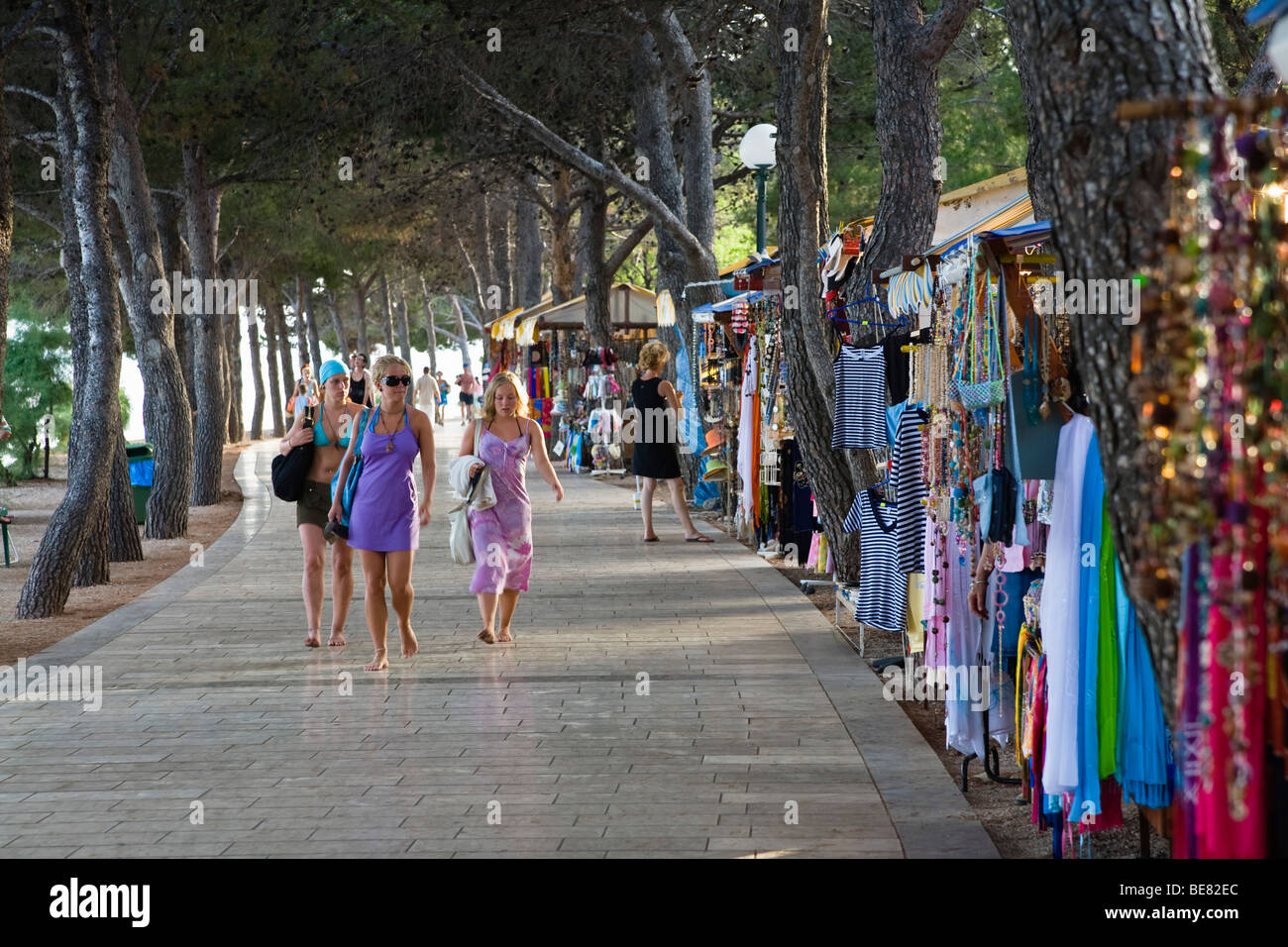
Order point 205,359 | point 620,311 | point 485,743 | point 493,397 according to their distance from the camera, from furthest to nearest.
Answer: point 620,311 → point 205,359 → point 493,397 → point 485,743

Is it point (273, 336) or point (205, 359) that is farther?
point (273, 336)

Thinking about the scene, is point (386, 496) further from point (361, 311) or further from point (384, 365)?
point (361, 311)

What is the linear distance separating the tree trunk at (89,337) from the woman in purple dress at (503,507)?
3741 millimetres

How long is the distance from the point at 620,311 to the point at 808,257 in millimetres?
14570

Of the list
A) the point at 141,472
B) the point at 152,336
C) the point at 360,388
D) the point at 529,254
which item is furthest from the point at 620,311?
the point at 360,388

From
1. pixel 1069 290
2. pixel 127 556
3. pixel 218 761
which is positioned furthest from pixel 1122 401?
pixel 127 556

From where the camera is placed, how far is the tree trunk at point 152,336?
16.0 meters

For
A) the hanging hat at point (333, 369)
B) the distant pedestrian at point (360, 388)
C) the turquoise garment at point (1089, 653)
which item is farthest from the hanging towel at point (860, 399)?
the turquoise garment at point (1089, 653)

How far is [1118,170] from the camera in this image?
10.7 ft

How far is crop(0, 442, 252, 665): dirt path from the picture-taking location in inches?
388

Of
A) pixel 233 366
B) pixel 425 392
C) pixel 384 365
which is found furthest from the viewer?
pixel 233 366

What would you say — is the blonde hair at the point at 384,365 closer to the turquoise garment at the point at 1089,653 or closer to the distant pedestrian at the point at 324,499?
the distant pedestrian at the point at 324,499

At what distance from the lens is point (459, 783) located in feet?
18.7

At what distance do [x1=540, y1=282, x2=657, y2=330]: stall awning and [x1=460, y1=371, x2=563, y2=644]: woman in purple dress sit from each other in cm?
1507
